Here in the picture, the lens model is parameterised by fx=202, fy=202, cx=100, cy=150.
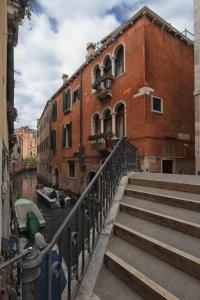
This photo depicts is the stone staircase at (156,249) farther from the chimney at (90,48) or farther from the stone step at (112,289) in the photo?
the chimney at (90,48)

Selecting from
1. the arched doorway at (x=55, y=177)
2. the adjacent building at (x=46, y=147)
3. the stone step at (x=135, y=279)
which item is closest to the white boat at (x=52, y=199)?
the arched doorway at (x=55, y=177)

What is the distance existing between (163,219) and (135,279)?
0.97 m

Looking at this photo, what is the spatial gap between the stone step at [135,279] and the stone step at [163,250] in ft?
1.13

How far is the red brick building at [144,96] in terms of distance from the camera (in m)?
9.67

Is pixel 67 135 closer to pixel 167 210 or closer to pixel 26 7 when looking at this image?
pixel 26 7

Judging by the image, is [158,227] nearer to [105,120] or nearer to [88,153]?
[105,120]

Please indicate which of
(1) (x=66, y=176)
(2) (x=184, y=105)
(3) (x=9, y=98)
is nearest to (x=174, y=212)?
(3) (x=9, y=98)

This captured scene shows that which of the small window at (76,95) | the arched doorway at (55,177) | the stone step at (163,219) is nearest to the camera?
the stone step at (163,219)

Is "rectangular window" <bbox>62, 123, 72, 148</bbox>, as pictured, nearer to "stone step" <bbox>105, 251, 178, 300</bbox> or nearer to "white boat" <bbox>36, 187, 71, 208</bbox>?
"white boat" <bbox>36, 187, 71, 208</bbox>

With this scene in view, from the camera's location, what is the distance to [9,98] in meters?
6.99

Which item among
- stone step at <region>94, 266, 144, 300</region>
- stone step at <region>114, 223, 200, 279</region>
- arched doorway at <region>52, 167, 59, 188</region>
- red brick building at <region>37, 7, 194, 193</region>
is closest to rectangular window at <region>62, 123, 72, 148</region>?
red brick building at <region>37, 7, 194, 193</region>

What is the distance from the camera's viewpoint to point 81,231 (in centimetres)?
280

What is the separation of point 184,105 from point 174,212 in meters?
9.58

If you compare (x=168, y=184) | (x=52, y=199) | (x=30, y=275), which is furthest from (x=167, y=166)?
(x=30, y=275)
